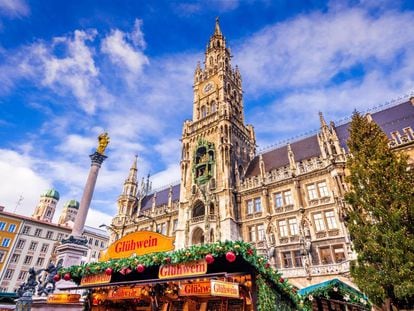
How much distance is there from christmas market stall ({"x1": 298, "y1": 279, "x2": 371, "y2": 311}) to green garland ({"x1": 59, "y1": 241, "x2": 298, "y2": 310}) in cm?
277

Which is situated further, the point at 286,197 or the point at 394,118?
the point at 286,197

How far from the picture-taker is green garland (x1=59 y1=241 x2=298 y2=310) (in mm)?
6922

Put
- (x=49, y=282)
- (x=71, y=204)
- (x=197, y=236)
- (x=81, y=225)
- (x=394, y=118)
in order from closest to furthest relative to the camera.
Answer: (x=49, y=282), (x=81, y=225), (x=394, y=118), (x=197, y=236), (x=71, y=204)

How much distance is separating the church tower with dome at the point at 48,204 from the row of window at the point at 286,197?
103221 mm

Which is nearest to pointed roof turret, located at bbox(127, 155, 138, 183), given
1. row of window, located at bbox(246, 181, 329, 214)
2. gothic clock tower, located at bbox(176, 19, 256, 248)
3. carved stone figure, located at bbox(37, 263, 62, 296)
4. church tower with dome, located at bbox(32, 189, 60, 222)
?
gothic clock tower, located at bbox(176, 19, 256, 248)

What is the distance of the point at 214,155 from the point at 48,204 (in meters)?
102

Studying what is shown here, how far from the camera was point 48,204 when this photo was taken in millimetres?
104062

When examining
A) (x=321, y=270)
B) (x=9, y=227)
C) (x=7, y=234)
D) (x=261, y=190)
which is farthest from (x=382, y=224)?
(x=9, y=227)

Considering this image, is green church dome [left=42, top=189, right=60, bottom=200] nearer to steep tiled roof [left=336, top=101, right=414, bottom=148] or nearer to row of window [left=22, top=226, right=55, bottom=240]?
row of window [left=22, top=226, right=55, bottom=240]

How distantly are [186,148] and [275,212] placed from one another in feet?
51.9

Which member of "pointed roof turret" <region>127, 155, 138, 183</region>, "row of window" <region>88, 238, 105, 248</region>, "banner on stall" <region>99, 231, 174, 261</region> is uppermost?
"pointed roof turret" <region>127, 155, 138, 183</region>

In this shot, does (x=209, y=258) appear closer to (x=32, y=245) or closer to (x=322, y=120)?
(x=322, y=120)

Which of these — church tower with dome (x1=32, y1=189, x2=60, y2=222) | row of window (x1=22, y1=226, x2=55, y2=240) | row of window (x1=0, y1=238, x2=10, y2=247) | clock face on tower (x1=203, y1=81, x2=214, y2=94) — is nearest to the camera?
clock face on tower (x1=203, y1=81, x2=214, y2=94)

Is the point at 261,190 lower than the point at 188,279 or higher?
higher
